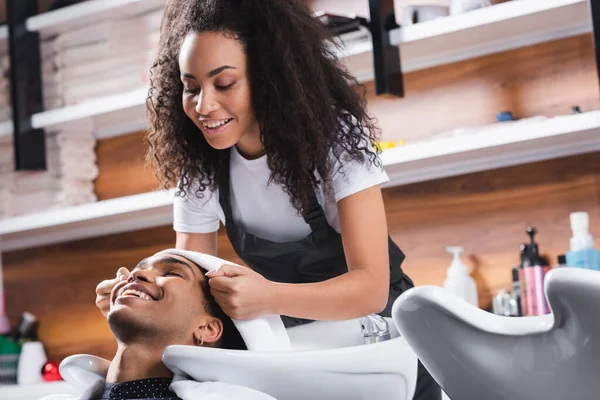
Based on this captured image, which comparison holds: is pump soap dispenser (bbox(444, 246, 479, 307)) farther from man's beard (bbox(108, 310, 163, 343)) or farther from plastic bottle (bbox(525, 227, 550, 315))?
man's beard (bbox(108, 310, 163, 343))

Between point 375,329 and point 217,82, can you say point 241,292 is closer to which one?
point 375,329

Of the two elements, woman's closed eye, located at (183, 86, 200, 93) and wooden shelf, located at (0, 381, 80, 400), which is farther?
wooden shelf, located at (0, 381, 80, 400)

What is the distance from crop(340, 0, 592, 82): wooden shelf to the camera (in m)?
2.09

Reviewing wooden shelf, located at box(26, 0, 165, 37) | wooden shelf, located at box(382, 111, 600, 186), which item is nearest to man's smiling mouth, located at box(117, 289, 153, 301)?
wooden shelf, located at box(382, 111, 600, 186)

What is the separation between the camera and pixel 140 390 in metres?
1.06

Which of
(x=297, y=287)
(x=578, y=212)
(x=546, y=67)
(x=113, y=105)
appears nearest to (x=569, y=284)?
(x=297, y=287)

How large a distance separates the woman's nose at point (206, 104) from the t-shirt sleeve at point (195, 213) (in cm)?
25

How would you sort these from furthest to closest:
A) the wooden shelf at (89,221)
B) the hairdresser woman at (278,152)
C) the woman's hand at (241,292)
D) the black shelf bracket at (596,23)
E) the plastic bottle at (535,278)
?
the wooden shelf at (89,221) → the plastic bottle at (535,278) → the black shelf bracket at (596,23) → the hairdresser woman at (278,152) → the woman's hand at (241,292)

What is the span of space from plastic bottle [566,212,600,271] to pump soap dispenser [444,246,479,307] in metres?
Answer: 0.29

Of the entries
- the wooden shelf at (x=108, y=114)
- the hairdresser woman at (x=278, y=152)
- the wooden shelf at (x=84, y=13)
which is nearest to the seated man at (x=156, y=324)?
the hairdresser woman at (x=278, y=152)

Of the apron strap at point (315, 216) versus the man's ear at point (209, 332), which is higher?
the apron strap at point (315, 216)

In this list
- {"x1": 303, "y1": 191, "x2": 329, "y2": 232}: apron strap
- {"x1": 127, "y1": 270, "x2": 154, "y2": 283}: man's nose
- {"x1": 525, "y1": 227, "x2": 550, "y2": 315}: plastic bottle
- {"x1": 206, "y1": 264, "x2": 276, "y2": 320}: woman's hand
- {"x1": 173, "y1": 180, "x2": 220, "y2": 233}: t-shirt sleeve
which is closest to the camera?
{"x1": 206, "y1": 264, "x2": 276, "y2": 320}: woman's hand

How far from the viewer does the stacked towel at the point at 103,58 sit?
2.73 metres

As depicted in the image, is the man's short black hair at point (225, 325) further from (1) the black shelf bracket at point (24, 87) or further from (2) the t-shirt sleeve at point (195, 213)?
(1) the black shelf bracket at point (24, 87)
